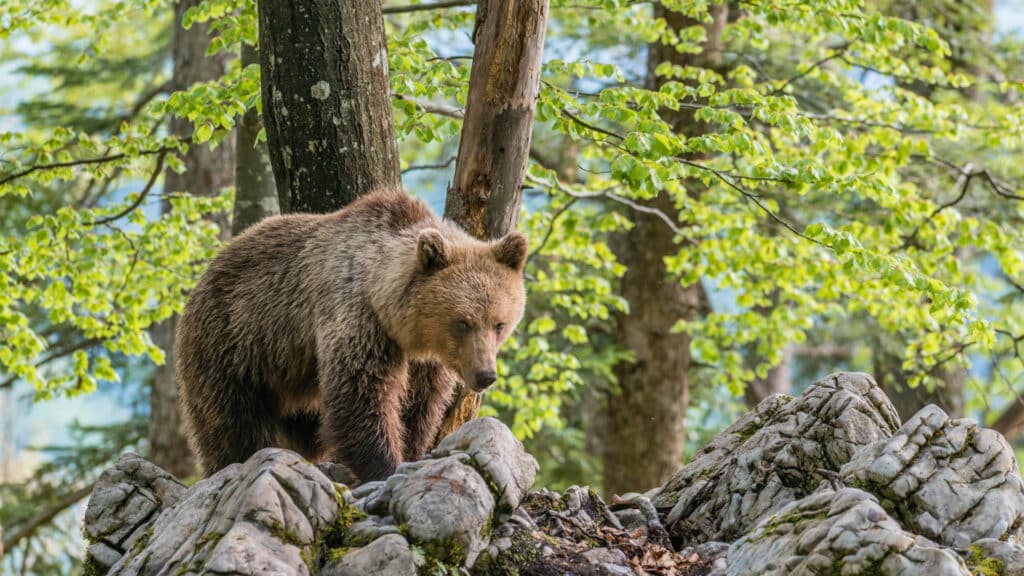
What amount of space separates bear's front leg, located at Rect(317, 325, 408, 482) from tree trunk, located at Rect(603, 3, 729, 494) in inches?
262

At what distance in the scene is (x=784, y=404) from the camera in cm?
524

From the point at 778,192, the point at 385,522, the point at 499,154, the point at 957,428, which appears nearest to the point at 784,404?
the point at 957,428

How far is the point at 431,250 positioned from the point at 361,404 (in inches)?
35.0

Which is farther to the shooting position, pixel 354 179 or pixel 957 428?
pixel 354 179

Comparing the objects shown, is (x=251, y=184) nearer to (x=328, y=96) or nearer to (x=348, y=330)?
(x=328, y=96)

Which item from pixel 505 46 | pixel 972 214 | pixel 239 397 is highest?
pixel 505 46

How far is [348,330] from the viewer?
521 cm

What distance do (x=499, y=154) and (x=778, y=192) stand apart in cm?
834

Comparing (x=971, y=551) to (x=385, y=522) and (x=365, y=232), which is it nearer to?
(x=385, y=522)

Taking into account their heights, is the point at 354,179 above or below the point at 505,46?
below

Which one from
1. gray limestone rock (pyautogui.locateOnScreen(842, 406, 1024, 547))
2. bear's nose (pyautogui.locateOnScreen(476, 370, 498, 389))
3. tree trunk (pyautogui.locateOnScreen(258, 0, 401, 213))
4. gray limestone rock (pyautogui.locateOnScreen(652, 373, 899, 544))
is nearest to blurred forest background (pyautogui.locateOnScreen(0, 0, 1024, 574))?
tree trunk (pyautogui.locateOnScreen(258, 0, 401, 213))

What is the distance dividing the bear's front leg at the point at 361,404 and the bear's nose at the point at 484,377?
505 millimetres

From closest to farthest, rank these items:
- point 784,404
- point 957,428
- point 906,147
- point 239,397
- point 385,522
Result: point 385,522 → point 957,428 → point 784,404 → point 239,397 → point 906,147

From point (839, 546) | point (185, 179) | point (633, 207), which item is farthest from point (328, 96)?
point (185, 179)
